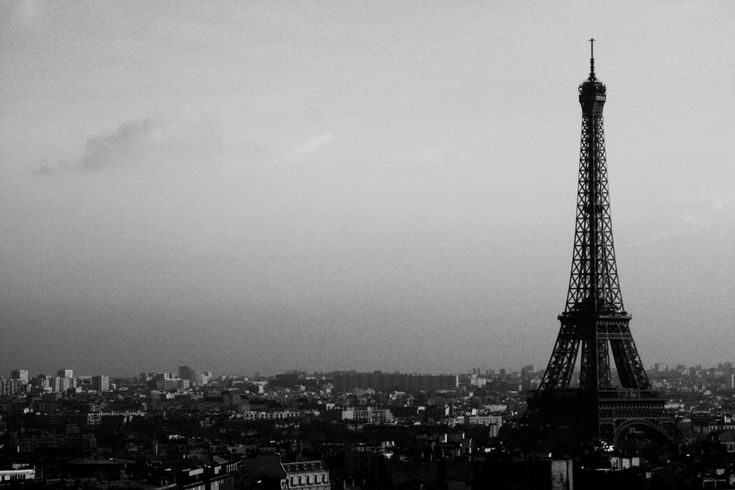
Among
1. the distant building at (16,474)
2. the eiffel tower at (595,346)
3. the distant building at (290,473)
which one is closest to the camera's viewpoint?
the distant building at (16,474)

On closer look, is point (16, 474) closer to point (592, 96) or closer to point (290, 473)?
point (290, 473)

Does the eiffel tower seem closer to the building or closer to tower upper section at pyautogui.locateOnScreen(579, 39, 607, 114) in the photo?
tower upper section at pyautogui.locateOnScreen(579, 39, 607, 114)

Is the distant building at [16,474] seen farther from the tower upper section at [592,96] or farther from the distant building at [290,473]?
the tower upper section at [592,96]

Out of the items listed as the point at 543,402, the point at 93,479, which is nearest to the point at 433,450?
the point at 543,402

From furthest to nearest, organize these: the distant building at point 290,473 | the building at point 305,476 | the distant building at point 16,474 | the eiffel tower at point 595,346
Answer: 1. the eiffel tower at point 595,346
2. the building at point 305,476
3. the distant building at point 290,473
4. the distant building at point 16,474

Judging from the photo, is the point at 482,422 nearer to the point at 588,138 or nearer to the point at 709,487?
the point at 588,138

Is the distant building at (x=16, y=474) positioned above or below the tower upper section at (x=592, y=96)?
below

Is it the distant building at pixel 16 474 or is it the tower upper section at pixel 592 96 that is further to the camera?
the tower upper section at pixel 592 96

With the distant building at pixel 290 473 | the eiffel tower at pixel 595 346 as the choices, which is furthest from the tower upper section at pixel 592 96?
the distant building at pixel 290 473
